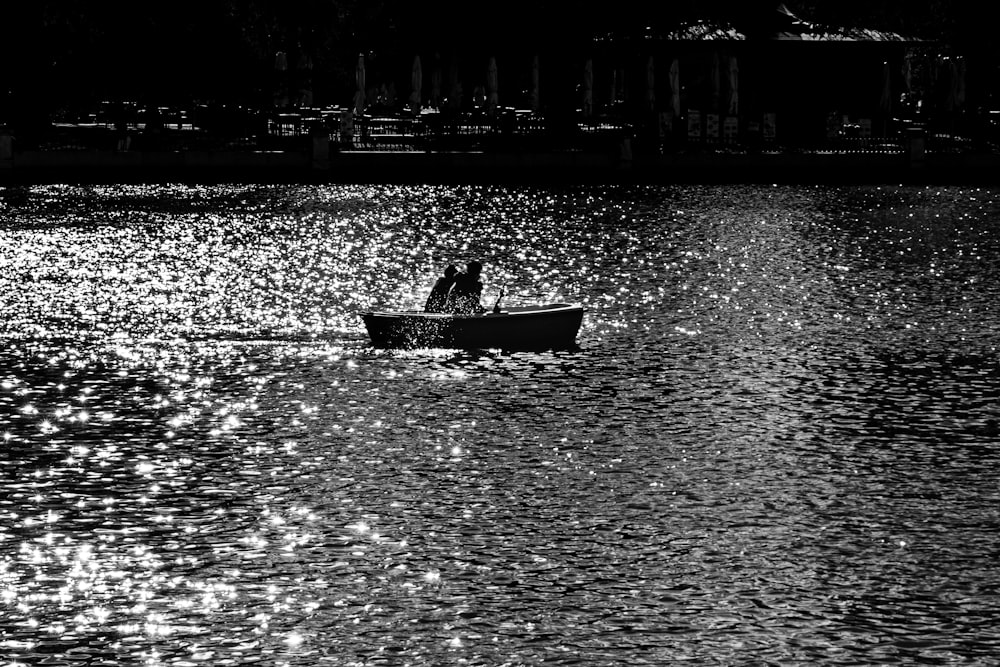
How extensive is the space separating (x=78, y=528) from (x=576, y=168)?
4646cm

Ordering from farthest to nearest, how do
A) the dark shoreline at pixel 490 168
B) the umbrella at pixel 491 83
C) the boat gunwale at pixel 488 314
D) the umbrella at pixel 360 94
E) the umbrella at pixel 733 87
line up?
the umbrella at pixel 491 83 < the umbrella at pixel 360 94 < the umbrella at pixel 733 87 < the dark shoreline at pixel 490 168 < the boat gunwale at pixel 488 314

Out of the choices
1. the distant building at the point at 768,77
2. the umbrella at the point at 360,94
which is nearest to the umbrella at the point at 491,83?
the distant building at the point at 768,77

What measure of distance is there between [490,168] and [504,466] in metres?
42.2

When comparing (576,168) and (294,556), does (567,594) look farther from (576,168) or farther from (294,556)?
(576,168)

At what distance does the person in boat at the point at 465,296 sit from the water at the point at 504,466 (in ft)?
2.64

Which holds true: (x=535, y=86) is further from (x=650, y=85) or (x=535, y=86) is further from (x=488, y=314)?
(x=488, y=314)

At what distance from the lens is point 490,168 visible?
207 ft

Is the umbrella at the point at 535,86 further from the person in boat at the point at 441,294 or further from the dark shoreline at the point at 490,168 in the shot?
the person in boat at the point at 441,294

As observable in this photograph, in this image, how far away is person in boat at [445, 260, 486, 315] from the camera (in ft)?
99.1

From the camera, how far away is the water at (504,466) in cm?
1538

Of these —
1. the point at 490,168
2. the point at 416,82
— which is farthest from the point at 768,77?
the point at 490,168

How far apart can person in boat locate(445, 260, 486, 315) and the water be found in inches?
31.7

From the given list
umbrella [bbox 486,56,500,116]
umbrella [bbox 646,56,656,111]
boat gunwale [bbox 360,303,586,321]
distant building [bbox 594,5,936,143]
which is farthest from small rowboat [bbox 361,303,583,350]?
umbrella [bbox 486,56,500,116]

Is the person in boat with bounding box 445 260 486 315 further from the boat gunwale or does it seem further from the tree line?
the tree line
